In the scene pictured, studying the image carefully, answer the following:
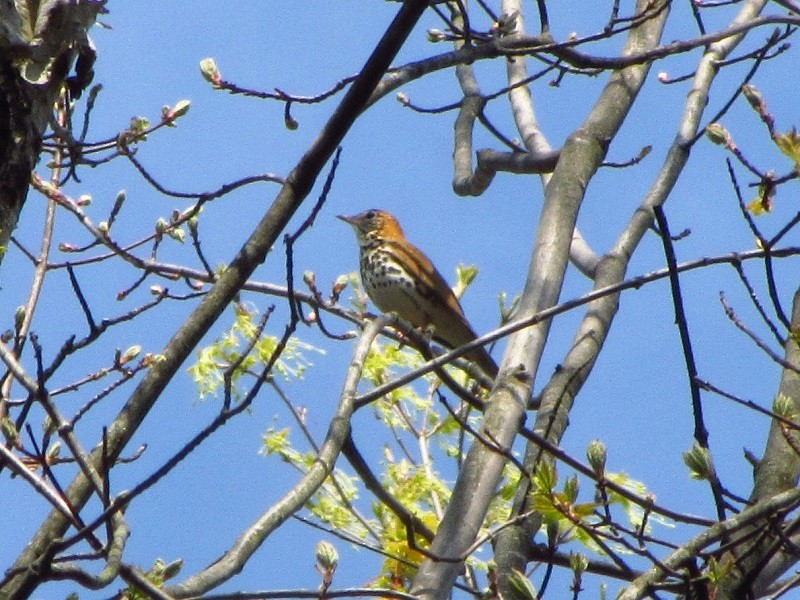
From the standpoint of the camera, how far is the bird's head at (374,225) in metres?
7.50

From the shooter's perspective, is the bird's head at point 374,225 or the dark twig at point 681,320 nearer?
the dark twig at point 681,320

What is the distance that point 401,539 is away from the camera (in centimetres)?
418

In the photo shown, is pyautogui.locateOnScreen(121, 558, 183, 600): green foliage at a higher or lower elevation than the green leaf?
lower

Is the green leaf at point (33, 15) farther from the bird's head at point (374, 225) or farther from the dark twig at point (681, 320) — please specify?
the bird's head at point (374, 225)

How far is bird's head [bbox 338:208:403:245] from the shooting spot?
7.50 metres

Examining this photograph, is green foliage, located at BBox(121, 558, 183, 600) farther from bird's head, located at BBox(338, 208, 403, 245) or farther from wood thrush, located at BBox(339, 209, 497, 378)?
bird's head, located at BBox(338, 208, 403, 245)

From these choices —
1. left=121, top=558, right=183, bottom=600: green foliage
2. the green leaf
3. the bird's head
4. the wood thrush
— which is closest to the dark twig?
left=121, top=558, right=183, bottom=600: green foliage

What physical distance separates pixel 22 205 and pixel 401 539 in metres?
1.79

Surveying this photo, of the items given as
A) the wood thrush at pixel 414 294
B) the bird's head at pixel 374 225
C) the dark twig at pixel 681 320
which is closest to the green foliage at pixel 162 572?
the dark twig at pixel 681 320

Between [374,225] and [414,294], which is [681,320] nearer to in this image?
[414,294]

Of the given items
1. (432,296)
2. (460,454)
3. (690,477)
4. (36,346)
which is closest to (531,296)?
(460,454)

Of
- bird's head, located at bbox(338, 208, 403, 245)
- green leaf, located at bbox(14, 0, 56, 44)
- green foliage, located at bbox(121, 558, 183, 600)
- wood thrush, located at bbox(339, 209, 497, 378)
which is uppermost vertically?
bird's head, located at bbox(338, 208, 403, 245)

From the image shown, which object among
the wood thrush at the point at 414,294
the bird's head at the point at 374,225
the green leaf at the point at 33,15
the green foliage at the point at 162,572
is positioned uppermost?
the bird's head at the point at 374,225

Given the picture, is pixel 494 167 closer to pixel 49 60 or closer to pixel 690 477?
pixel 49 60
